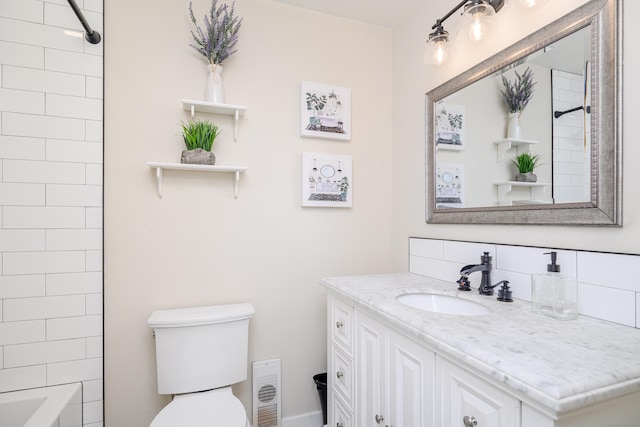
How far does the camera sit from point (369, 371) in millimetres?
1172

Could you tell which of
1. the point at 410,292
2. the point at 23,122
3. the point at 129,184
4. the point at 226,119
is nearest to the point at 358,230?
the point at 410,292

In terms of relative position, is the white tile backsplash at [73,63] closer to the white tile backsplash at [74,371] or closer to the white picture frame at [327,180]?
the white picture frame at [327,180]

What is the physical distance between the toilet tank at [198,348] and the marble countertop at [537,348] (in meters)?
0.75

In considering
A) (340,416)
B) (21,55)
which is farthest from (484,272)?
(21,55)

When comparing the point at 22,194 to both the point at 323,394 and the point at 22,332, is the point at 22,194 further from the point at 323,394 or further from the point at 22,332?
the point at 323,394

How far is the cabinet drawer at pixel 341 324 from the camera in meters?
1.32

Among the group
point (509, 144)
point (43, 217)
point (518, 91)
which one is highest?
point (518, 91)

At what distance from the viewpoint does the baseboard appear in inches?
71.2

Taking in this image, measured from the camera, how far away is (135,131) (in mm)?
1596

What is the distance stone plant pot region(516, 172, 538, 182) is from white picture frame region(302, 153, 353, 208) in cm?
94

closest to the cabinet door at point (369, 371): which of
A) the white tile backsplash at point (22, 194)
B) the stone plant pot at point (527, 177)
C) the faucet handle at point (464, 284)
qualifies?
the faucet handle at point (464, 284)

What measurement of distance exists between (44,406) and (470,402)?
5.51 ft

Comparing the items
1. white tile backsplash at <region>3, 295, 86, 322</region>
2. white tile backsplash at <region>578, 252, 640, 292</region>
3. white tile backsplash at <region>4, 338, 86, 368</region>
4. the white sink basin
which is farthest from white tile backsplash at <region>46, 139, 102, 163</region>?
white tile backsplash at <region>578, 252, 640, 292</region>

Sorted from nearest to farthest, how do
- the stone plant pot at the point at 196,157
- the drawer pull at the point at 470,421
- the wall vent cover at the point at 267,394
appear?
the drawer pull at the point at 470,421 → the stone plant pot at the point at 196,157 → the wall vent cover at the point at 267,394
